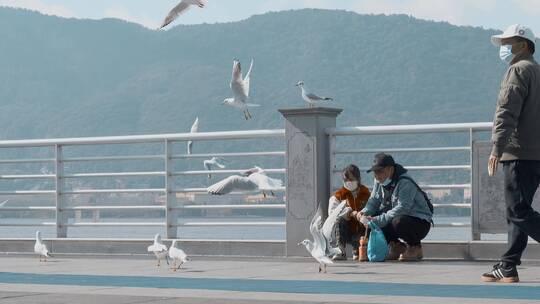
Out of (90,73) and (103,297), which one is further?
(90,73)

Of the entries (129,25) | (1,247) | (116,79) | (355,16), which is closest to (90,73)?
(116,79)

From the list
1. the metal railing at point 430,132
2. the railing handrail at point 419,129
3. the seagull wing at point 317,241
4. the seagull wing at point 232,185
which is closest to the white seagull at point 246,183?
the seagull wing at point 232,185

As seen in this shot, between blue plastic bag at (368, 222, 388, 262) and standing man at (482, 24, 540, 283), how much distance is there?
2670 mm

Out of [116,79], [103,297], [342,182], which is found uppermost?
[116,79]

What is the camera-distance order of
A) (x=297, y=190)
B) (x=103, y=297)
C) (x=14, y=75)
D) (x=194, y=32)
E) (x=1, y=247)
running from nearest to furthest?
(x=103, y=297), (x=297, y=190), (x=1, y=247), (x=14, y=75), (x=194, y=32)

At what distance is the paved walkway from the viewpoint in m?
8.17

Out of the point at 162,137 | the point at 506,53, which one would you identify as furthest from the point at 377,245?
the point at 162,137

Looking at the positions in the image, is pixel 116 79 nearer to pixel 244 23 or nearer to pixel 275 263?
pixel 244 23

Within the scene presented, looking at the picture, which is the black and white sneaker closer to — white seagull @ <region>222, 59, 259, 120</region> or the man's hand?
the man's hand

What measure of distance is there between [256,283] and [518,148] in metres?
2.20

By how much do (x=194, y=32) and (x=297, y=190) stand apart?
181 metres

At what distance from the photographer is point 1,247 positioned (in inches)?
607

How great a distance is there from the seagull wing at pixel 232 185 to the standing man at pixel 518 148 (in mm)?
5134

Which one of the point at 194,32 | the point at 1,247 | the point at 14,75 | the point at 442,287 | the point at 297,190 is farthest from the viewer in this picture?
the point at 194,32
